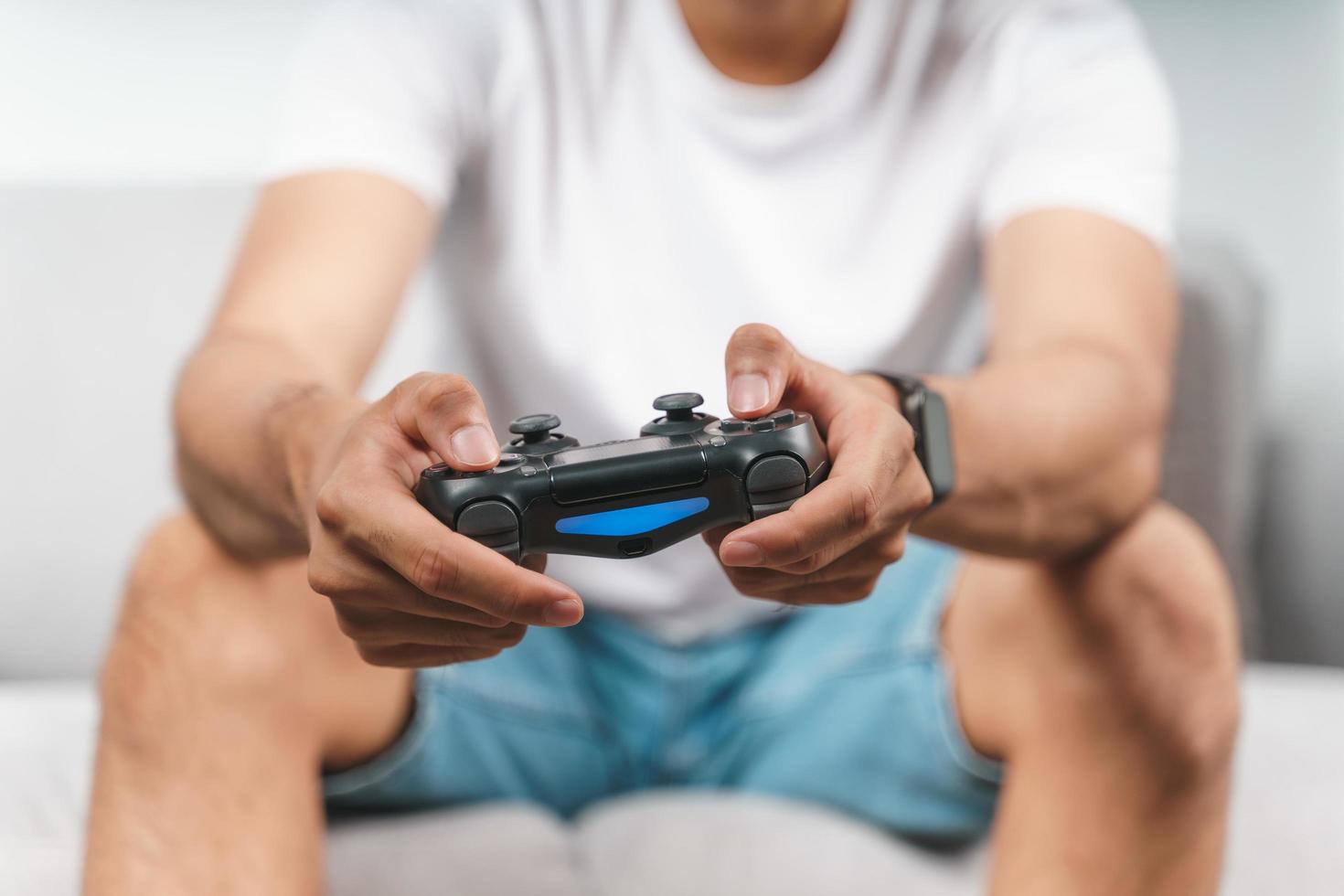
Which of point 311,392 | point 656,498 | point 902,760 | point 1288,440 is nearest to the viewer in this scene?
point 656,498

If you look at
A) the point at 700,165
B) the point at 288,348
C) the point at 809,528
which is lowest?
the point at 809,528

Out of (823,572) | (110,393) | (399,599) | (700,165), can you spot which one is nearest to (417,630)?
(399,599)

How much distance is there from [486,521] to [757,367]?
3.5 inches

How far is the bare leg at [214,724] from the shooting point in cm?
47

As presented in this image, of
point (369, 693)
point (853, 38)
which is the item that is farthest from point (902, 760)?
point (853, 38)

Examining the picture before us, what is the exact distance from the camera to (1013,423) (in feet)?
1.64

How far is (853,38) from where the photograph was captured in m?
0.66

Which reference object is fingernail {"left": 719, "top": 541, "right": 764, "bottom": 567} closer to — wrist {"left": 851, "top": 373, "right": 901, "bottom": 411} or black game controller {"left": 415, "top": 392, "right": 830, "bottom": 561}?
black game controller {"left": 415, "top": 392, "right": 830, "bottom": 561}

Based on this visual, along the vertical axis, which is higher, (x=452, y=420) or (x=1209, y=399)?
(x=1209, y=399)

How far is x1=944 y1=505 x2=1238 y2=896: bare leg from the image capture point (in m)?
0.50

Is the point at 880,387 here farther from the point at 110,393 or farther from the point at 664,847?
the point at 110,393

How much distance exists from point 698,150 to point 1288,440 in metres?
0.67

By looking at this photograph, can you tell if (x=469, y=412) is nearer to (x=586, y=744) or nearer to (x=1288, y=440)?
(x=586, y=744)

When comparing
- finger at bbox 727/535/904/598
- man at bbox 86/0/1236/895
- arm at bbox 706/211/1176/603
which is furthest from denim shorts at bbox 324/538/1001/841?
finger at bbox 727/535/904/598
